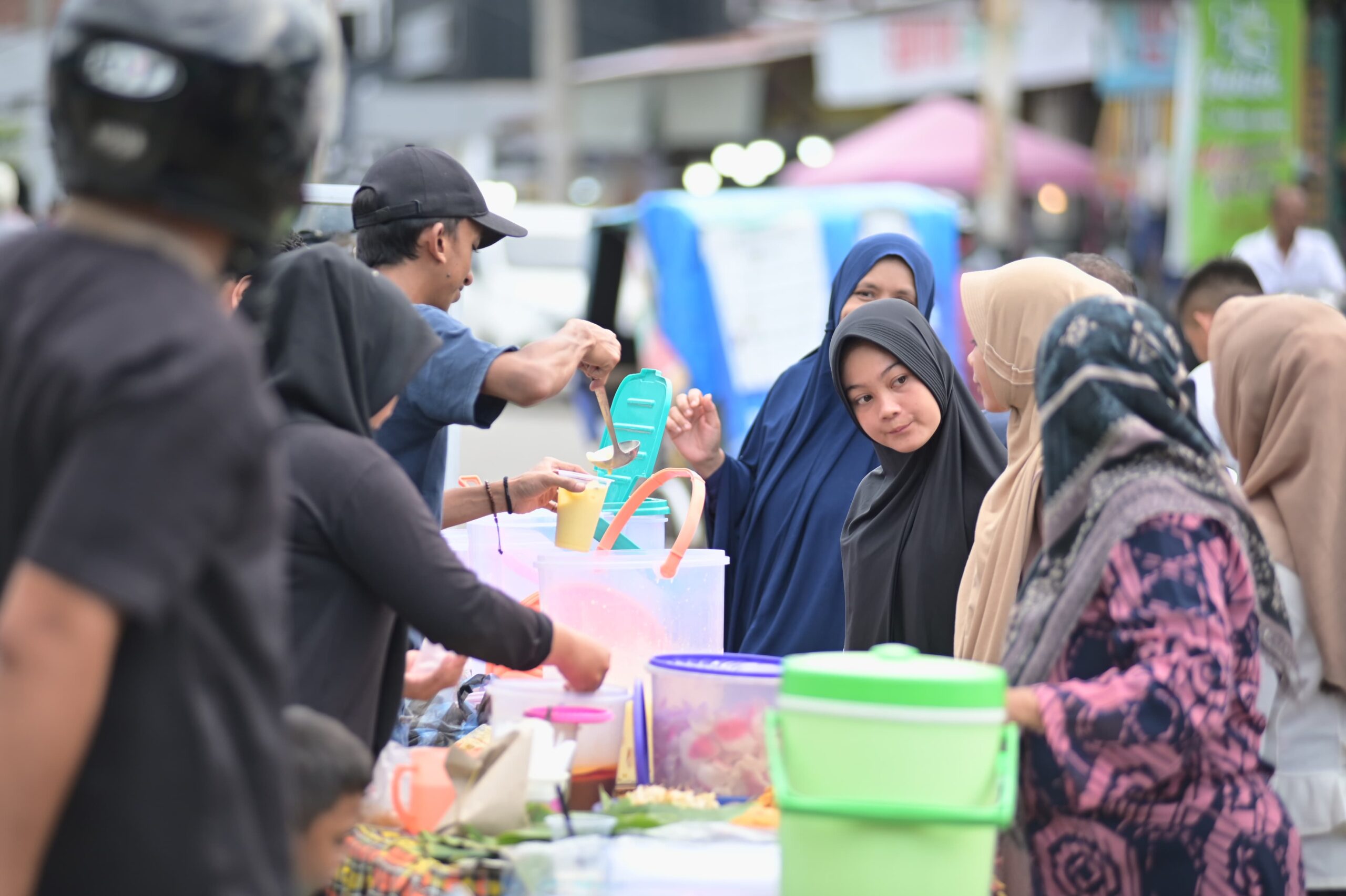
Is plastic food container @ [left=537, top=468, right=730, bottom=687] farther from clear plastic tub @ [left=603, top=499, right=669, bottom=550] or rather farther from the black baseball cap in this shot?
the black baseball cap

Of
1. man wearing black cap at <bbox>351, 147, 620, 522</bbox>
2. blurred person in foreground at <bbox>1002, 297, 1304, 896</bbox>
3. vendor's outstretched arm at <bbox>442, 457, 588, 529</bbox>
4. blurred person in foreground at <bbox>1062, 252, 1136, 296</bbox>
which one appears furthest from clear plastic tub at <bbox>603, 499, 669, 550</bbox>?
blurred person in foreground at <bbox>1062, 252, 1136, 296</bbox>

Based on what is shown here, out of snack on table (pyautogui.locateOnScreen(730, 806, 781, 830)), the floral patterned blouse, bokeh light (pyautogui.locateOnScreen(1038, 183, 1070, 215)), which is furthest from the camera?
bokeh light (pyautogui.locateOnScreen(1038, 183, 1070, 215))

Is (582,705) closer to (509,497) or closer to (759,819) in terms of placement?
(759,819)

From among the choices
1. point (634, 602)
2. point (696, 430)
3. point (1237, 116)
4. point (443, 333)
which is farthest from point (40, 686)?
point (1237, 116)

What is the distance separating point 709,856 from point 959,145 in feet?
51.2

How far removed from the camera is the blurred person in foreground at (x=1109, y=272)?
4.32 m

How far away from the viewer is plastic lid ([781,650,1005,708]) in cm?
187

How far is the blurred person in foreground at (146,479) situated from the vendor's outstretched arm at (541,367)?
1.40 metres

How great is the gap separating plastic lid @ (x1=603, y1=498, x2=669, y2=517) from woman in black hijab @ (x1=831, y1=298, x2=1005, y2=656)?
47 cm

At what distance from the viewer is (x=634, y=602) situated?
2.85m

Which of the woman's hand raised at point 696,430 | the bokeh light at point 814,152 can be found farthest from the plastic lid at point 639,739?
the bokeh light at point 814,152

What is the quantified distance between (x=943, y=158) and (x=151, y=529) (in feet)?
52.4

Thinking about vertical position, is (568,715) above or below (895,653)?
below

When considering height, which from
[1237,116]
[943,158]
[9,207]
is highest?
[943,158]
